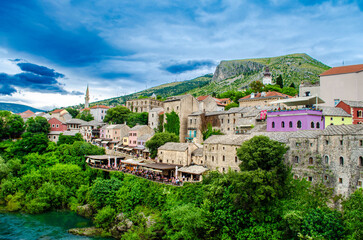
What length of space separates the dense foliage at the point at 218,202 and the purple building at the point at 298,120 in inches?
288

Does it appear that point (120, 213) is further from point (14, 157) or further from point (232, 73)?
point (232, 73)

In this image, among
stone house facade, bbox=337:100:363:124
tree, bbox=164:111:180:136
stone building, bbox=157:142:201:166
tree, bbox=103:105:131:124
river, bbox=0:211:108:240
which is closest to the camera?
river, bbox=0:211:108:240

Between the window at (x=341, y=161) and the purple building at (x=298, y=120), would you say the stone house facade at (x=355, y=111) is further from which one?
the window at (x=341, y=161)

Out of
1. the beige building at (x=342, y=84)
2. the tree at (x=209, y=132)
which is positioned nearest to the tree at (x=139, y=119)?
the tree at (x=209, y=132)

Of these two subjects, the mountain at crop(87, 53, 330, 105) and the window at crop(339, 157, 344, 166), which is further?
the mountain at crop(87, 53, 330, 105)

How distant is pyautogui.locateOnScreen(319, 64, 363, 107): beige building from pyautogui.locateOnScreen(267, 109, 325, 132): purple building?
32.4 ft

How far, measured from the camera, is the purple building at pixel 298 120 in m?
→ 33.2

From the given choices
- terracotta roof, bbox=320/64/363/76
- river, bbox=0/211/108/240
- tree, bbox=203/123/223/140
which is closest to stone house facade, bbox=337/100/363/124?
terracotta roof, bbox=320/64/363/76

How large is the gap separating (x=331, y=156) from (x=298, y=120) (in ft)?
27.8

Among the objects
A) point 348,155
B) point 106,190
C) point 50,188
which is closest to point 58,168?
point 50,188

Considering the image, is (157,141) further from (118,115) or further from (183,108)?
(118,115)

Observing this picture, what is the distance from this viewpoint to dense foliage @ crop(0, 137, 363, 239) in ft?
75.4

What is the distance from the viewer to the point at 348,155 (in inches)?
975

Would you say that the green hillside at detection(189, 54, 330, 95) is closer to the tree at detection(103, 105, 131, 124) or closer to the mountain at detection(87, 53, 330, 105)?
the mountain at detection(87, 53, 330, 105)
